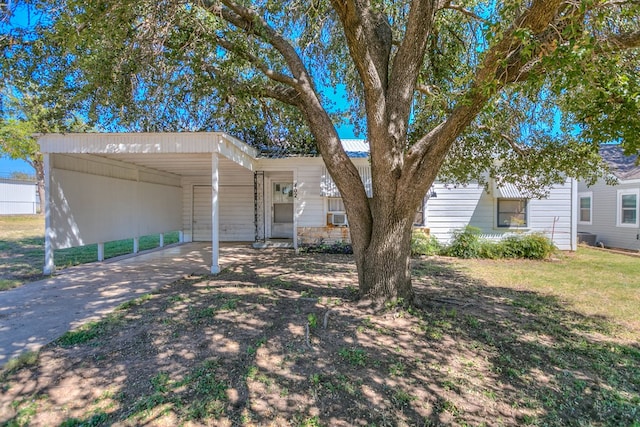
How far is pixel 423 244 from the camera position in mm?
10578

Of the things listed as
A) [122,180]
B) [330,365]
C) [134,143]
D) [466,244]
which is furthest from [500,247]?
[122,180]

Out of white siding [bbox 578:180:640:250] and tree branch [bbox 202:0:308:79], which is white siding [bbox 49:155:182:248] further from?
white siding [bbox 578:180:640:250]

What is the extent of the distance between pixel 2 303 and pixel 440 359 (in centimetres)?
608

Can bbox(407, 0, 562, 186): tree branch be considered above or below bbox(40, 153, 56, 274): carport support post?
above

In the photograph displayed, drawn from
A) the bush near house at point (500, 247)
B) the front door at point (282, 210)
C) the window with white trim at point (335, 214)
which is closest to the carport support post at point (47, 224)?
the front door at point (282, 210)

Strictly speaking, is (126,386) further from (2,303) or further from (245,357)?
(2,303)

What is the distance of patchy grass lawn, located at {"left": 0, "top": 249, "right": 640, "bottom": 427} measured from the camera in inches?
101

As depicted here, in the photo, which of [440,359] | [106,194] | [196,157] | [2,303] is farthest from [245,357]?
[106,194]

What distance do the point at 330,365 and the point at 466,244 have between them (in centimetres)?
834

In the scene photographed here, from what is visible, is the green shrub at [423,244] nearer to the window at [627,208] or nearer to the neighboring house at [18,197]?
the window at [627,208]

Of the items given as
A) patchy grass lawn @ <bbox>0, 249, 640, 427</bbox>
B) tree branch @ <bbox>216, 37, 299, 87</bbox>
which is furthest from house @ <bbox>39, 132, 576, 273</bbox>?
patchy grass lawn @ <bbox>0, 249, 640, 427</bbox>

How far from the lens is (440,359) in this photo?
3449 millimetres

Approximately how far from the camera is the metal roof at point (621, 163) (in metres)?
11.7

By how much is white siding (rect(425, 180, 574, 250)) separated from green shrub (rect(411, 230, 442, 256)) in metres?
0.50
